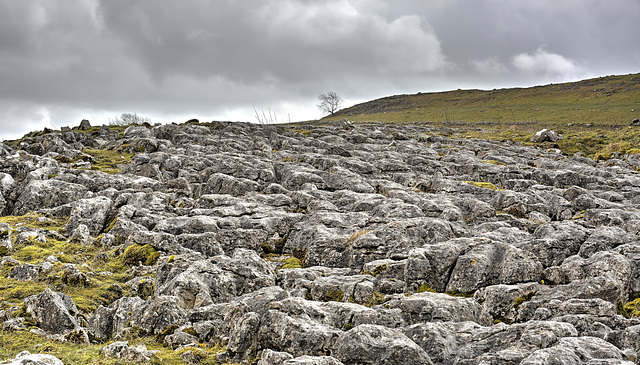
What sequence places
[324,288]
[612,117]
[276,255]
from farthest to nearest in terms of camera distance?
1. [612,117]
2. [276,255]
3. [324,288]

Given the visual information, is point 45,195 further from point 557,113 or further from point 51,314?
point 557,113

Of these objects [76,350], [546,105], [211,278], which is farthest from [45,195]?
[546,105]

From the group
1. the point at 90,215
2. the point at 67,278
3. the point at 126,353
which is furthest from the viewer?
the point at 90,215

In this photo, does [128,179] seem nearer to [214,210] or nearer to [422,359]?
[214,210]

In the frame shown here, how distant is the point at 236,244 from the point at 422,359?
703 inches

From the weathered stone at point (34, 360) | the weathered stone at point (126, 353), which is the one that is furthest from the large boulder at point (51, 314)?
the weathered stone at point (34, 360)

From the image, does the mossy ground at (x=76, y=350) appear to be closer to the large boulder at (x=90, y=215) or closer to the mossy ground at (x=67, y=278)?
the mossy ground at (x=67, y=278)

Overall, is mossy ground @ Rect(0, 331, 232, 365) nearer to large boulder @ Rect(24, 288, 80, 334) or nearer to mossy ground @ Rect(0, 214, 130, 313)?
large boulder @ Rect(24, 288, 80, 334)

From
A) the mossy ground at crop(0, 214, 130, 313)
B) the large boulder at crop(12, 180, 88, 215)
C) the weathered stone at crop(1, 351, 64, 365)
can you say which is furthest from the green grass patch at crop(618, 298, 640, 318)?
the large boulder at crop(12, 180, 88, 215)

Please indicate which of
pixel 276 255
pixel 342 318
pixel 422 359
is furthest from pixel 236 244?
Result: pixel 422 359

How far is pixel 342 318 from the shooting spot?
14.8 meters

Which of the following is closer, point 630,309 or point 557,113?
point 630,309

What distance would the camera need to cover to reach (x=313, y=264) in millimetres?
24094

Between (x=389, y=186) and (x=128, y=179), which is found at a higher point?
(x=128, y=179)
